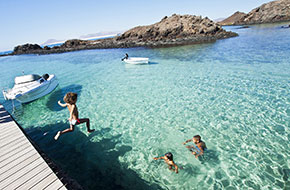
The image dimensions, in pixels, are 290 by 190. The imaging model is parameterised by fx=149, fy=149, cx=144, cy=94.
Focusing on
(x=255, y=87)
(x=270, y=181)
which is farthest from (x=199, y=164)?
(x=255, y=87)

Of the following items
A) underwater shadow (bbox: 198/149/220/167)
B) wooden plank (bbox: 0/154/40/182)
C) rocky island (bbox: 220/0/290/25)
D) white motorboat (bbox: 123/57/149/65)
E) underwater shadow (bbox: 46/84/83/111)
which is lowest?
underwater shadow (bbox: 198/149/220/167)

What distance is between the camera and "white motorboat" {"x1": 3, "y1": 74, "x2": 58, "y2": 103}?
474 inches

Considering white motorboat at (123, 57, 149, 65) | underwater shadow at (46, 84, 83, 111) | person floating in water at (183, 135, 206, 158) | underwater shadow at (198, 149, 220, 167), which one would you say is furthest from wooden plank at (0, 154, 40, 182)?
white motorboat at (123, 57, 149, 65)

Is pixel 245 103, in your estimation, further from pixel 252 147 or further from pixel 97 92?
pixel 97 92

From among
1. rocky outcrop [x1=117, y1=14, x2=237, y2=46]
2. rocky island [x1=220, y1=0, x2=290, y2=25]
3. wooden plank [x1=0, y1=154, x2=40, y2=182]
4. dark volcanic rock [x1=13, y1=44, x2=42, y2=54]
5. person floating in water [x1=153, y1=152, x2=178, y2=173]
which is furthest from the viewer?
rocky island [x1=220, y1=0, x2=290, y2=25]

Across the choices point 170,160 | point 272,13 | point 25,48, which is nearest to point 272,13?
point 272,13

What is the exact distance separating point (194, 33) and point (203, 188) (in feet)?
179

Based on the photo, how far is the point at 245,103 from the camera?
9727 mm

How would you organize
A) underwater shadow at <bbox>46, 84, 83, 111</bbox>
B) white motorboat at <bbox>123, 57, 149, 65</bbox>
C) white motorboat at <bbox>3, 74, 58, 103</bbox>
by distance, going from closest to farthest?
1. white motorboat at <bbox>3, 74, 58, 103</bbox>
2. underwater shadow at <bbox>46, 84, 83, 111</bbox>
3. white motorboat at <bbox>123, 57, 149, 65</bbox>

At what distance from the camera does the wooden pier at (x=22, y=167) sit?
4125 millimetres

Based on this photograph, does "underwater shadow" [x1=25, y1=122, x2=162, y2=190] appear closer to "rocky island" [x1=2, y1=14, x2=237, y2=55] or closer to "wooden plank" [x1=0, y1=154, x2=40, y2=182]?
"wooden plank" [x1=0, y1=154, x2=40, y2=182]

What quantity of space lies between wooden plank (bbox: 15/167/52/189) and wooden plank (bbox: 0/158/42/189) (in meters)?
0.38

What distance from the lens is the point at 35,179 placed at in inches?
168

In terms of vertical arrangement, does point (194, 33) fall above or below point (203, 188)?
above
